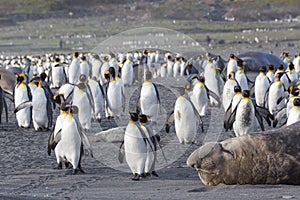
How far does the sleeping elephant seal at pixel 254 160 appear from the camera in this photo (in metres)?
7.00

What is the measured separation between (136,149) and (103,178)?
0.50m

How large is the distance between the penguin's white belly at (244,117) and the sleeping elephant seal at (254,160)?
2.86m

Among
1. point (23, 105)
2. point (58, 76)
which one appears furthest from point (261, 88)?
point (58, 76)

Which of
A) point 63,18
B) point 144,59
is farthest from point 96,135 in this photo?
point 63,18

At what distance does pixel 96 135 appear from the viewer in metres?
10.8

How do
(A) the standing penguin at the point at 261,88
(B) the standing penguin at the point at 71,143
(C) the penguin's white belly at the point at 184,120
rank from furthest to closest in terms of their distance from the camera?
(A) the standing penguin at the point at 261,88 → (C) the penguin's white belly at the point at 184,120 → (B) the standing penguin at the point at 71,143

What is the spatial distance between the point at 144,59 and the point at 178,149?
1273 cm

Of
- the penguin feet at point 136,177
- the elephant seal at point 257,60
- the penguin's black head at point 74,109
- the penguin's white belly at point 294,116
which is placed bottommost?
the penguin feet at point 136,177

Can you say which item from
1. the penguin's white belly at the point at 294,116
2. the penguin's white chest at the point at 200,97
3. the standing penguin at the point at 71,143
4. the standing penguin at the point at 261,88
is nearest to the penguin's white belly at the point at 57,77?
the standing penguin at the point at 261,88

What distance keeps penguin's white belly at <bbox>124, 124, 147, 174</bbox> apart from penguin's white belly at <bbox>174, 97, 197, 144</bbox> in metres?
2.36

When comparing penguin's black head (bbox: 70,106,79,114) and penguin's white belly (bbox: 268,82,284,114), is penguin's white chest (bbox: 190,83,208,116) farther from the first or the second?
penguin's black head (bbox: 70,106,79,114)

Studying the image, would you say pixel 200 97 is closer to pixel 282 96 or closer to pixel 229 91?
pixel 229 91

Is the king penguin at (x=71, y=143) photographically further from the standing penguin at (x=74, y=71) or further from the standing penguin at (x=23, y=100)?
the standing penguin at (x=74, y=71)

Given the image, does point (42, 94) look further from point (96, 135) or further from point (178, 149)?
point (178, 149)
